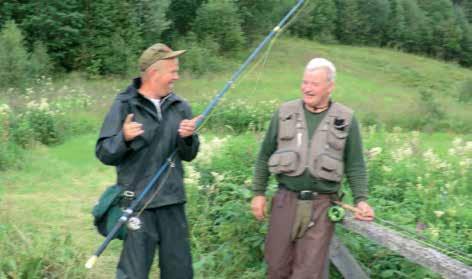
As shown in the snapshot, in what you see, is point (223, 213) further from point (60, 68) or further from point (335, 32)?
point (335, 32)

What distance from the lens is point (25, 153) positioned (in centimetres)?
1061

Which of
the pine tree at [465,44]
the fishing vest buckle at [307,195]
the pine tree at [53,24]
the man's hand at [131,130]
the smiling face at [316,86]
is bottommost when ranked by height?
the pine tree at [465,44]

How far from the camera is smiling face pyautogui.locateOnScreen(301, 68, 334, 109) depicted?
155 inches

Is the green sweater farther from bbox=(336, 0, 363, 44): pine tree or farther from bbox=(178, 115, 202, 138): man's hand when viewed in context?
bbox=(336, 0, 363, 44): pine tree

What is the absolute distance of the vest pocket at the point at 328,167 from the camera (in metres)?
3.91

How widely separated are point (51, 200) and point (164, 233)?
183 inches

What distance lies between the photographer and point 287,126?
4.05m

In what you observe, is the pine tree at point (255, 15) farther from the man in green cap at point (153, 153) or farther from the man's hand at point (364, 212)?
the man's hand at point (364, 212)

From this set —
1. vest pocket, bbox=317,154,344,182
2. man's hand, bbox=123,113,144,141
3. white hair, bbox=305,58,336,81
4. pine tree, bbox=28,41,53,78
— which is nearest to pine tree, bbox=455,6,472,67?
pine tree, bbox=28,41,53,78

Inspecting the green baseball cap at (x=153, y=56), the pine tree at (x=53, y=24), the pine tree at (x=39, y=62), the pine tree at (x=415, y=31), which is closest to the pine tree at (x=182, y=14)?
the pine tree at (x=53, y=24)

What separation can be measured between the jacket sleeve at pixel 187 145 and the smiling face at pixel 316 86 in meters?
0.80

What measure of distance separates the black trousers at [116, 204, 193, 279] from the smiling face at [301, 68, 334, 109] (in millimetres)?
1156

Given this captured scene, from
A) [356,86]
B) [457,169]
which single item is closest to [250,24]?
[356,86]

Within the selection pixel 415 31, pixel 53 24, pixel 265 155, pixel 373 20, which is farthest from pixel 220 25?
pixel 265 155
